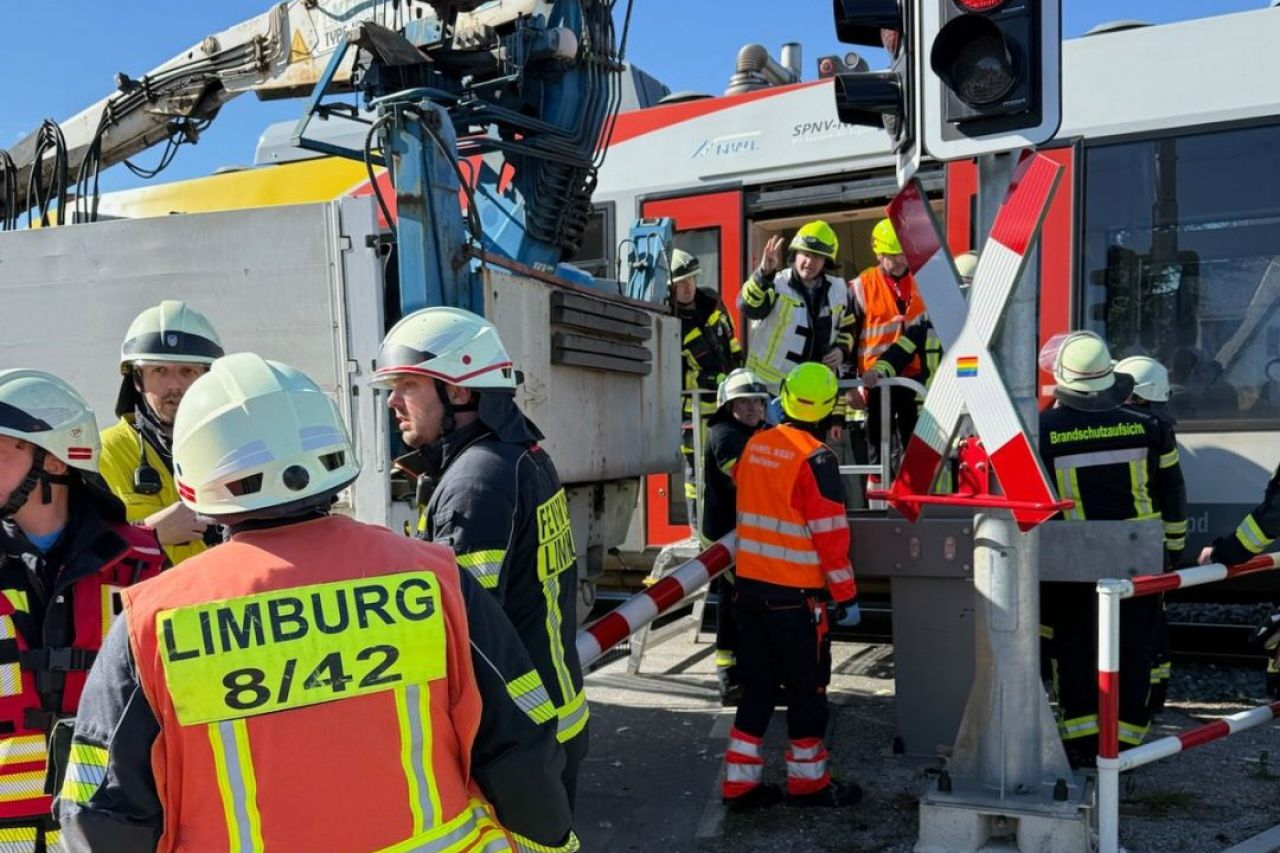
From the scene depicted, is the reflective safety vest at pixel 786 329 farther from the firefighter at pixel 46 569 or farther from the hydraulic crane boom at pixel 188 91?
the firefighter at pixel 46 569

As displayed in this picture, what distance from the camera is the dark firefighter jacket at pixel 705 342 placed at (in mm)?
6324

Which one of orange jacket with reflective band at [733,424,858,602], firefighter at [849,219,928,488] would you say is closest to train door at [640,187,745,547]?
firefighter at [849,219,928,488]

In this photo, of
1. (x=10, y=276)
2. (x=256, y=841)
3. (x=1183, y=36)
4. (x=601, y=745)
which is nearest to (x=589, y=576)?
(x=601, y=745)

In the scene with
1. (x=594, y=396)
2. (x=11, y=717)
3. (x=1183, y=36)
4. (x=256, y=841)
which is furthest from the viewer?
(x=1183, y=36)

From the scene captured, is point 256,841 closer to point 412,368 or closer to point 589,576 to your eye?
point 412,368

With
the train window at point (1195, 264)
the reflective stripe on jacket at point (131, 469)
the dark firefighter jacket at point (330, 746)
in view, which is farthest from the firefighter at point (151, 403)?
the train window at point (1195, 264)

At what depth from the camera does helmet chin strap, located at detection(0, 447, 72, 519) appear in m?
2.02

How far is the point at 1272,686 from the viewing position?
4.84m

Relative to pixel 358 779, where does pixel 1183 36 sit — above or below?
above

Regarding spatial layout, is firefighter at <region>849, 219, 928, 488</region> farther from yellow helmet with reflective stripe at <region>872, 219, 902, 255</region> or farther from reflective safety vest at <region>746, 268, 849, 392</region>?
reflective safety vest at <region>746, 268, 849, 392</region>

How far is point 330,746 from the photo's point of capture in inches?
55.1

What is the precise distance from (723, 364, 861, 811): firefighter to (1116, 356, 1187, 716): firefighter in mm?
1505

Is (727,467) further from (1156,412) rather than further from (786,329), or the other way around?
(1156,412)

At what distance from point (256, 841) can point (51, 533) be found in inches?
41.4
